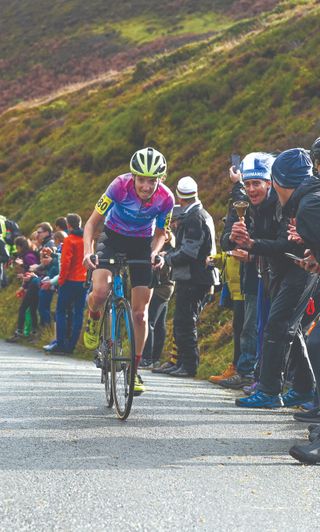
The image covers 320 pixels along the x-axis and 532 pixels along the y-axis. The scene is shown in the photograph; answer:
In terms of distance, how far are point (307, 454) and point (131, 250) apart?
3.33m

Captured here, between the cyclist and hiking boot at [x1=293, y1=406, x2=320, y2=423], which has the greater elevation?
the cyclist

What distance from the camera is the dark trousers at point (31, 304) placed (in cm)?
1784

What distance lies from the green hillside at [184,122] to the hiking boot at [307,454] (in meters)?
9.81

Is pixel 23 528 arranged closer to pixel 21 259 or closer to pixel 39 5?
pixel 21 259

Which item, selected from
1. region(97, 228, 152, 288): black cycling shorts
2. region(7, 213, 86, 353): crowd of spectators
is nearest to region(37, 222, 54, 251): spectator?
region(7, 213, 86, 353): crowd of spectators

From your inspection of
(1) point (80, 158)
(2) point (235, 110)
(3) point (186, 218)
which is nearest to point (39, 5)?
(1) point (80, 158)

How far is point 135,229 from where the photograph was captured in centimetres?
907

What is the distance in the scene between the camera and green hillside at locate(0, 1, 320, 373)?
25.6 metres

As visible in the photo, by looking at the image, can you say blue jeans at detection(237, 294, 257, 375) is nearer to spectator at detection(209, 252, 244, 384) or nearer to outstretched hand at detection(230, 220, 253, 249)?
spectator at detection(209, 252, 244, 384)

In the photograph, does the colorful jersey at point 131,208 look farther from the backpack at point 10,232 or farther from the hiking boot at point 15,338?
the backpack at point 10,232

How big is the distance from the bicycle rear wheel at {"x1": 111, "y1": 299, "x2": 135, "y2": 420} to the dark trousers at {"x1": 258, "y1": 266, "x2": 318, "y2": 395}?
48.3 inches

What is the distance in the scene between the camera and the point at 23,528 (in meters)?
4.69

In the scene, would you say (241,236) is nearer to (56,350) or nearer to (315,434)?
(315,434)

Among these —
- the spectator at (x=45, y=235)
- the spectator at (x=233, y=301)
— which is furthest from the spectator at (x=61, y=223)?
the spectator at (x=233, y=301)
